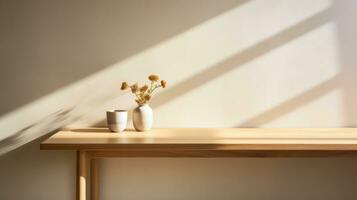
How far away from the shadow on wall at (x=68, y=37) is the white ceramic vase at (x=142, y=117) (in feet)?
1.07

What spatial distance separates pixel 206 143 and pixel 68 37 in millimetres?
985

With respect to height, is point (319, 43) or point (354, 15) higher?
point (354, 15)

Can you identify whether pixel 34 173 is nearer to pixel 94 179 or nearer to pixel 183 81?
pixel 94 179

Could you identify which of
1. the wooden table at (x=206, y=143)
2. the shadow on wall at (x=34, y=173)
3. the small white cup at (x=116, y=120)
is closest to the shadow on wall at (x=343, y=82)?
the wooden table at (x=206, y=143)

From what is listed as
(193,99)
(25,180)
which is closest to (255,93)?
(193,99)

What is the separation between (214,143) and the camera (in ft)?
4.99

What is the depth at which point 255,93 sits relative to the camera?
199 cm

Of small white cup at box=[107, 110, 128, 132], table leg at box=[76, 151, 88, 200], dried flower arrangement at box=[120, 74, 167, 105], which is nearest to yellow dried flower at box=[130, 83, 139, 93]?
dried flower arrangement at box=[120, 74, 167, 105]

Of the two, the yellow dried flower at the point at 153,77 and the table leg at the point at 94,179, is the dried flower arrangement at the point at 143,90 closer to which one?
the yellow dried flower at the point at 153,77

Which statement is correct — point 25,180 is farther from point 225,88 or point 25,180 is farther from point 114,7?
point 225,88

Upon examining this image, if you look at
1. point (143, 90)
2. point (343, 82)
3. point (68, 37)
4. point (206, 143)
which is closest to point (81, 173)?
point (143, 90)

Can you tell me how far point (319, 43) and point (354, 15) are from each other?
0.78 ft

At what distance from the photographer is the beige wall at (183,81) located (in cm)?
198

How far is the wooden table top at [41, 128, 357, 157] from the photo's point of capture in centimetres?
151
